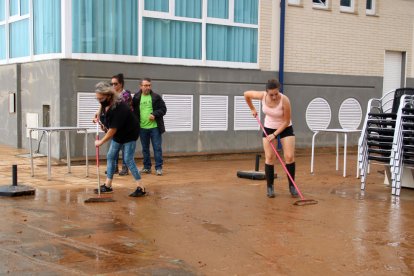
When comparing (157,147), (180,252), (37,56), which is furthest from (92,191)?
(37,56)

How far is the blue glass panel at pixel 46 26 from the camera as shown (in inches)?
519

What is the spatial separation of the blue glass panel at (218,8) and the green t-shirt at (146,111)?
4.30m

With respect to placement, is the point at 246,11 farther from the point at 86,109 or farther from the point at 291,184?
the point at 291,184

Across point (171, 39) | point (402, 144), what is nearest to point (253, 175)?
point (402, 144)

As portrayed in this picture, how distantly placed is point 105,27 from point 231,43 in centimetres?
338

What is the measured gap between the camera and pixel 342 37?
17.2 m

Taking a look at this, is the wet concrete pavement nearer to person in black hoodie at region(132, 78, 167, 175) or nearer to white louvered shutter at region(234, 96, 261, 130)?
person in black hoodie at region(132, 78, 167, 175)

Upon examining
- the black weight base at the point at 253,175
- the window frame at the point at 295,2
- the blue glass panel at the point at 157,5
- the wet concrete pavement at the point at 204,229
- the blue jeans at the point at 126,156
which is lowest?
the wet concrete pavement at the point at 204,229

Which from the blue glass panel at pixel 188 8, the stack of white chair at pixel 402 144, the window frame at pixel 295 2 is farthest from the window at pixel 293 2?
the stack of white chair at pixel 402 144

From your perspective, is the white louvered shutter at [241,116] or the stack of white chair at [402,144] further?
the white louvered shutter at [241,116]

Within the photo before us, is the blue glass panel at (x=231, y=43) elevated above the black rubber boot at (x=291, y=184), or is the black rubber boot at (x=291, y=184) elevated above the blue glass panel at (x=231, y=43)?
the blue glass panel at (x=231, y=43)

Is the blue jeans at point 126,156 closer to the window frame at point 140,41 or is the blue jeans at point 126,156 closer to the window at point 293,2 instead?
the window frame at point 140,41

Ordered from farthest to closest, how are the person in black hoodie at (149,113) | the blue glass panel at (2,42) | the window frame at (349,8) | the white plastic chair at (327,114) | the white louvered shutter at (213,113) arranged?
the window frame at (349,8) → the white plastic chair at (327,114) → the blue glass panel at (2,42) → the white louvered shutter at (213,113) → the person in black hoodie at (149,113)

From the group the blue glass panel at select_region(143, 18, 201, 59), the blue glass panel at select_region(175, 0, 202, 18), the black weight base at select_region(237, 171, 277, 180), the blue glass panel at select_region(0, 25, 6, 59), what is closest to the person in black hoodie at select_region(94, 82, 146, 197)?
the black weight base at select_region(237, 171, 277, 180)
